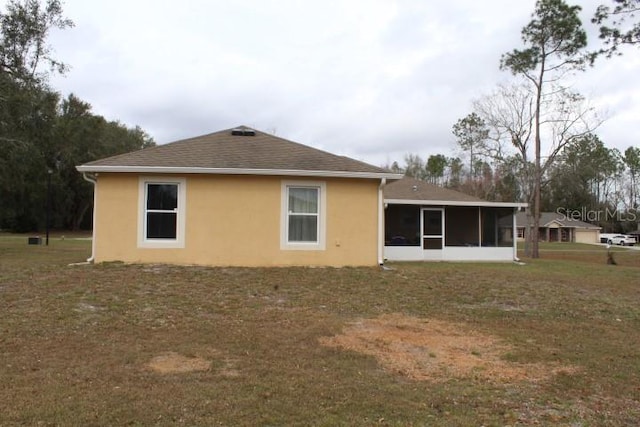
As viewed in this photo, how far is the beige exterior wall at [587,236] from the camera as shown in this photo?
219ft

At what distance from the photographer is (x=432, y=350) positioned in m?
6.04

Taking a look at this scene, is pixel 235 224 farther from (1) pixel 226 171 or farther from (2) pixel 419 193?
(2) pixel 419 193

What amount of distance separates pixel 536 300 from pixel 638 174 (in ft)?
253

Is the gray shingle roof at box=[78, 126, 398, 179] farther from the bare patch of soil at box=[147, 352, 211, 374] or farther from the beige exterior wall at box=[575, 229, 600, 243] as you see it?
the beige exterior wall at box=[575, 229, 600, 243]

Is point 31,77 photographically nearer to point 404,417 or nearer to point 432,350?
point 432,350

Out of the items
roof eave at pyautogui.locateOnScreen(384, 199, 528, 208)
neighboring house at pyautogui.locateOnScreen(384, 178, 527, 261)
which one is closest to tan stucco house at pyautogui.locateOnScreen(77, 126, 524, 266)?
roof eave at pyautogui.locateOnScreen(384, 199, 528, 208)

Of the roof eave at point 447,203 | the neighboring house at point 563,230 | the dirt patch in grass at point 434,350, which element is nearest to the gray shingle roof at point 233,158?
the roof eave at point 447,203

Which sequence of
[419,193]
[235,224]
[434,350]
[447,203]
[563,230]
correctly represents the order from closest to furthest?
[434,350], [235,224], [447,203], [419,193], [563,230]

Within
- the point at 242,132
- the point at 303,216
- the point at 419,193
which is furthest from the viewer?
the point at 419,193

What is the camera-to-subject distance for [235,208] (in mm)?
12344

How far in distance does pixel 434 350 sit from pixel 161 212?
8191 mm

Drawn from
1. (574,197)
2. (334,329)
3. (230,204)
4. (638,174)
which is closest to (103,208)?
(230,204)

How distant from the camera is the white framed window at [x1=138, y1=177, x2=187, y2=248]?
12.1 meters

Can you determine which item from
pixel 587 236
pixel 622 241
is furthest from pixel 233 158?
pixel 587 236
